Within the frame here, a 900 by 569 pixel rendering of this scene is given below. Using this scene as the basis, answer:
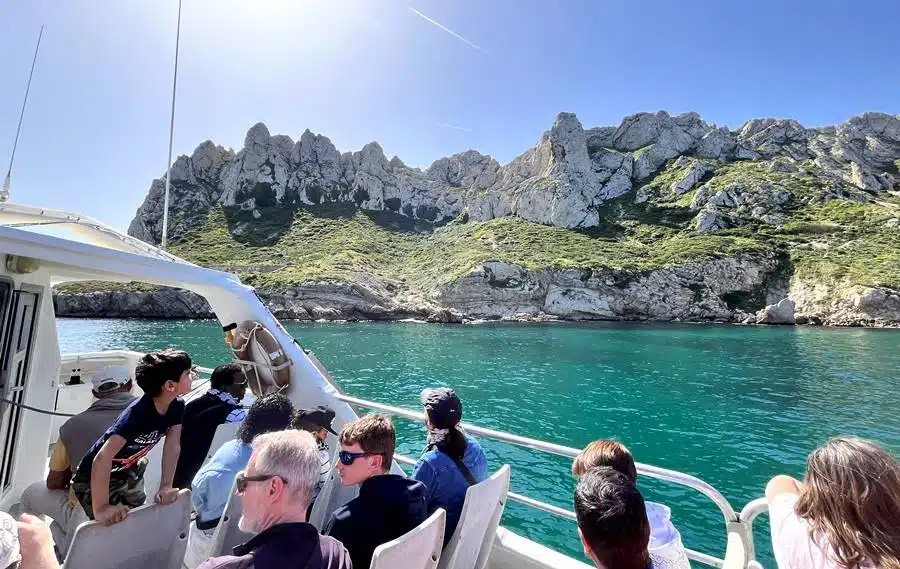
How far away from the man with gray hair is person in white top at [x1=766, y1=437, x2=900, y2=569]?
80.2 inches

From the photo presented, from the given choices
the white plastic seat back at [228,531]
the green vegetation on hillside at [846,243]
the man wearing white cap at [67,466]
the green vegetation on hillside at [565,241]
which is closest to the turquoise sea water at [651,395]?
the white plastic seat back at [228,531]

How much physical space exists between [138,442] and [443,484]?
2.25m

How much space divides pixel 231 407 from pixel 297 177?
126m

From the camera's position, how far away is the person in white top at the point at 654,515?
2.27 m

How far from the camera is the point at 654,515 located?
2535 mm

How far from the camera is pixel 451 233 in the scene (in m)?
111

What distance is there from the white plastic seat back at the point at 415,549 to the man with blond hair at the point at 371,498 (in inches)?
8.0

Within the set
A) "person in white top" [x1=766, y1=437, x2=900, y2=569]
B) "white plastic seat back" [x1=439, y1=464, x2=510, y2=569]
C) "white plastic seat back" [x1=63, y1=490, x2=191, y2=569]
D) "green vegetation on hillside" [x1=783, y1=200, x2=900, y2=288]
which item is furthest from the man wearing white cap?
"green vegetation on hillside" [x1=783, y1=200, x2=900, y2=288]

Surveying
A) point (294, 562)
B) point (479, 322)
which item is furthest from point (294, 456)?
point (479, 322)

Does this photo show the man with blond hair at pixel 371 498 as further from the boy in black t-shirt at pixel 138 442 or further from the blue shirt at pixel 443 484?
the boy in black t-shirt at pixel 138 442

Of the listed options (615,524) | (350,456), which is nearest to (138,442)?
(350,456)

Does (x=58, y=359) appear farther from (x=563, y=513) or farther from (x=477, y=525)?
(x=563, y=513)

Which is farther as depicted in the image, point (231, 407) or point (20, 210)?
point (20, 210)

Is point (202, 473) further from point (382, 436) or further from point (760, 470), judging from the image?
point (760, 470)
